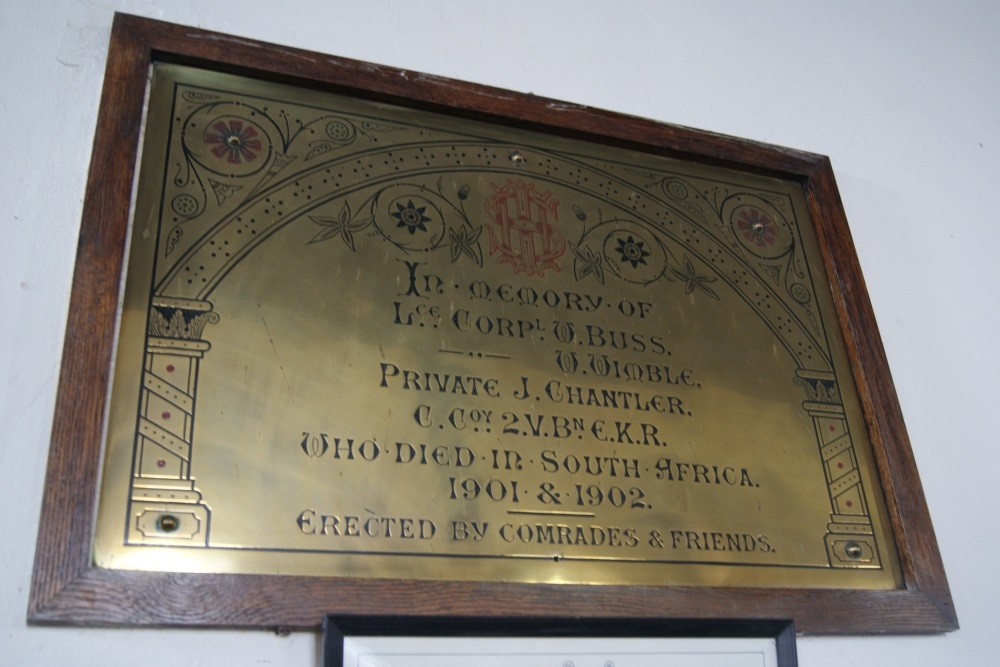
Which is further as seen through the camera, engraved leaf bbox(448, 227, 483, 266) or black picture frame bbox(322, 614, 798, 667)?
engraved leaf bbox(448, 227, 483, 266)

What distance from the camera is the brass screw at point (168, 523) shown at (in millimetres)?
1071

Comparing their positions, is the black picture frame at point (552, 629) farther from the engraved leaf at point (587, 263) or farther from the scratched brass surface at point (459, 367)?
the engraved leaf at point (587, 263)

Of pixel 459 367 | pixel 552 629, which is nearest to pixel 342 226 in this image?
pixel 459 367

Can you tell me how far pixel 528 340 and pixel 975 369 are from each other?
833mm

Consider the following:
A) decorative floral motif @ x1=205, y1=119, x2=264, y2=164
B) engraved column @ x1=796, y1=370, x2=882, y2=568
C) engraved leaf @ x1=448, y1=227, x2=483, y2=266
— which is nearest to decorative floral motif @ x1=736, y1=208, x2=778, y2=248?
engraved column @ x1=796, y1=370, x2=882, y2=568

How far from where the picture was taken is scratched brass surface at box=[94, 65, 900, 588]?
1.14m

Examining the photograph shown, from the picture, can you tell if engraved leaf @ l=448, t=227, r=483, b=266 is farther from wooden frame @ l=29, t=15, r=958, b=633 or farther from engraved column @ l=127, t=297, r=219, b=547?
engraved column @ l=127, t=297, r=219, b=547

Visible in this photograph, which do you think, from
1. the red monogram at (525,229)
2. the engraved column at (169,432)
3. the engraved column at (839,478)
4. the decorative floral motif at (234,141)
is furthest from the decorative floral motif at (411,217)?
the engraved column at (839,478)

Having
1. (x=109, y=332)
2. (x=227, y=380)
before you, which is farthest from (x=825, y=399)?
(x=109, y=332)

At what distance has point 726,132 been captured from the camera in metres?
1.73

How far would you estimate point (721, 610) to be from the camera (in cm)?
124

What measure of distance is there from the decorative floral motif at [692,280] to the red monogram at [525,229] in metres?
0.20

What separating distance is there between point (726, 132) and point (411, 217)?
66 cm

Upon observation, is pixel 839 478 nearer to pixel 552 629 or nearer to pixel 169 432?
pixel 552 629
